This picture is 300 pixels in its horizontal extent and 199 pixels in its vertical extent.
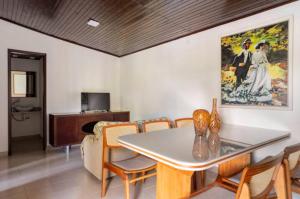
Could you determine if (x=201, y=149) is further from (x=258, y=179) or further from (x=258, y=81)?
(x=258, y=81)

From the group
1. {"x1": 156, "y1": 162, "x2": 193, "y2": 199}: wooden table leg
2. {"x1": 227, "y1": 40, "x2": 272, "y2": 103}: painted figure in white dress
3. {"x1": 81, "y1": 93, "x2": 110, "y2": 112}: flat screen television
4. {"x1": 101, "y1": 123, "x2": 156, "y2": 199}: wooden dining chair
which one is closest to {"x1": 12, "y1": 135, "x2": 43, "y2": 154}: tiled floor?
{"x1": 81, "y1": 93, "x2": 110, "y2": 112}: flat screen television

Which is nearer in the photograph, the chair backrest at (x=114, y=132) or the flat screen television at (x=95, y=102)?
the chair backrest at (x=114, y=132)

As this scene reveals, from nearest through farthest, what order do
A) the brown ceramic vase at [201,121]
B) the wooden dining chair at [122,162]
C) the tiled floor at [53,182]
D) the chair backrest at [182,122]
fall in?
the brown ceramic vase at [201,121], the wooden dining chair at [122,162], the tiled floor at [53,182], the chair backrest at [182,122]

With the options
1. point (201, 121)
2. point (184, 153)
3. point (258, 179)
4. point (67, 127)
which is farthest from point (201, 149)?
point (67, 127)

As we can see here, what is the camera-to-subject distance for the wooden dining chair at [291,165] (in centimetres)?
Result: 127

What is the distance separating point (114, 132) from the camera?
230 centimetres

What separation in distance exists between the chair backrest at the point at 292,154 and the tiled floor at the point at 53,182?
1.51 metres

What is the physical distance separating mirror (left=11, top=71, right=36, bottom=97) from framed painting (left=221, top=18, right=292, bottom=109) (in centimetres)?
482

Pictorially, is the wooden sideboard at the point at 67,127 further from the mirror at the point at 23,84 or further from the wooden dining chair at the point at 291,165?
the wooden dining chair at the point at 291,165

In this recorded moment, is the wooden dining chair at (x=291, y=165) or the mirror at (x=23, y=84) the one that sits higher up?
the mirror at (x=23, y=84)

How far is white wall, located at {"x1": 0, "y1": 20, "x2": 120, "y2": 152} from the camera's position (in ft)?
12.9

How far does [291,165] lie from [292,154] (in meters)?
0.12

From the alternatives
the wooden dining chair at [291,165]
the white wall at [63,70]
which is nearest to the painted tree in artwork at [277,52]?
the wooden dining chair at [291,165]

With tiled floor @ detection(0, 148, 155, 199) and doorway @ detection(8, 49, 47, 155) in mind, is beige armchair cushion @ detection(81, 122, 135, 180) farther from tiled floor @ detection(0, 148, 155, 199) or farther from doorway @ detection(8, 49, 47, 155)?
doorway @ detection(8, 49, 47, 155)
